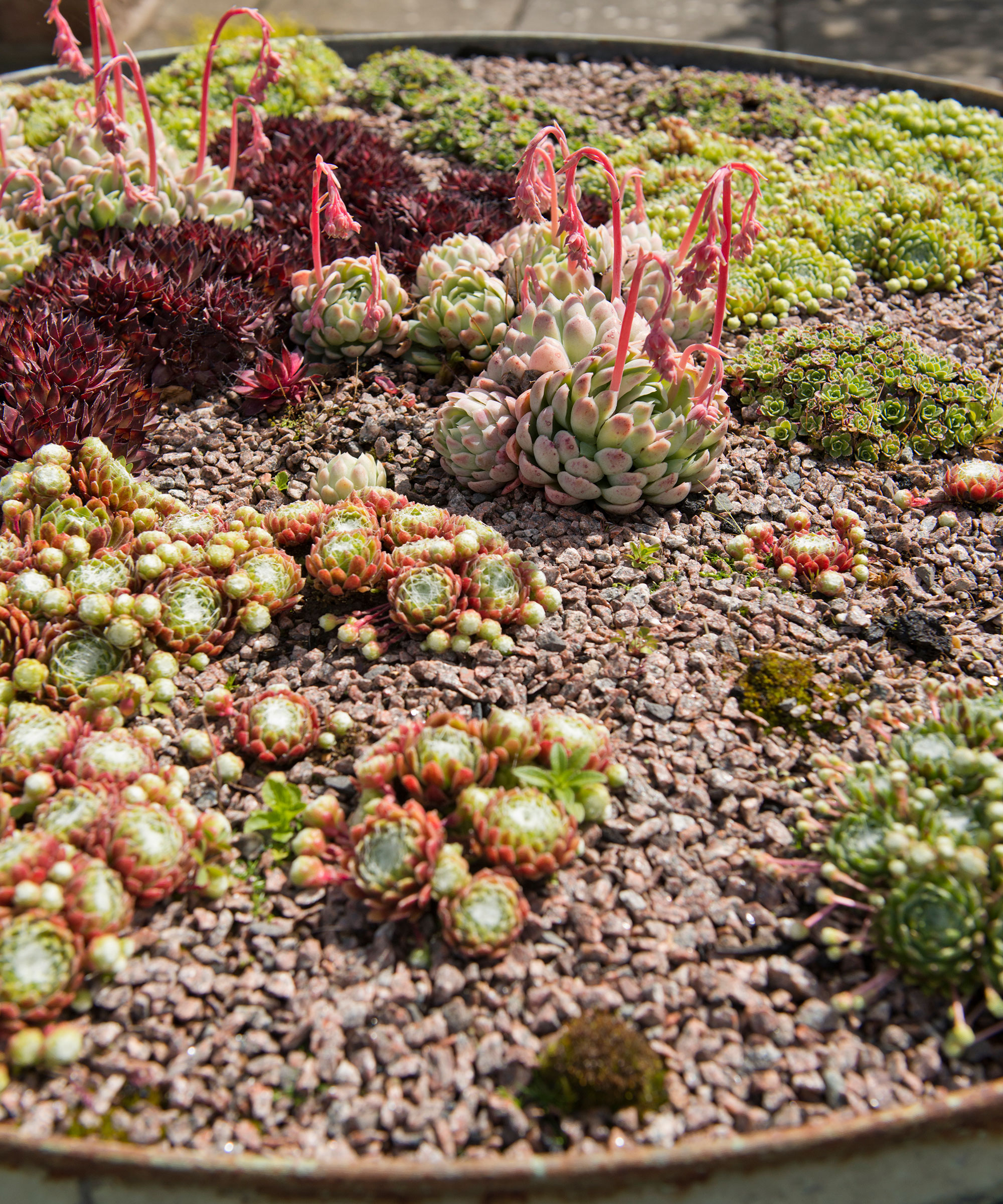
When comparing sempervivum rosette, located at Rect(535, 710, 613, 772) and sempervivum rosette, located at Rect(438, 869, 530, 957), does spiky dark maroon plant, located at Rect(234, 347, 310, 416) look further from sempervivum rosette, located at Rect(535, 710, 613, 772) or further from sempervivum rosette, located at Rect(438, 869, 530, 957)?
sempervivum rosette, located at Rect(438, 869, 530, 957)

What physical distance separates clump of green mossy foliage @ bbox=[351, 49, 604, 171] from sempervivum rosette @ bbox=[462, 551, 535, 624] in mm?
2671

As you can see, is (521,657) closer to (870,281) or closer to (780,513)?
(780,513)

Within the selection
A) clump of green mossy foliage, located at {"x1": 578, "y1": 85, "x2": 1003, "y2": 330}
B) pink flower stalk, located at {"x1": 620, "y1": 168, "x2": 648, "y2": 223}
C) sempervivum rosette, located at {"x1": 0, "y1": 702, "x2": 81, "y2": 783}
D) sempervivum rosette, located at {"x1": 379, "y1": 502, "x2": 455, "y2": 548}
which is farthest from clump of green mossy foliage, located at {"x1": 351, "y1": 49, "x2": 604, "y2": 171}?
sempervivum rosette, located at {"x1": 0, "y1": 702, "x2": 81, "y2": 783}

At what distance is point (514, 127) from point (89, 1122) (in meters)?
4.43

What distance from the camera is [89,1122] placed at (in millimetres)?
1696

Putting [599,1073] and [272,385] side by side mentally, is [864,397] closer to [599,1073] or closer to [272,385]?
[272,385]

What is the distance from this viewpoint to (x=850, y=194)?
4.15m

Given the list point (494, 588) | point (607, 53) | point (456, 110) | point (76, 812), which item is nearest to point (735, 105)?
point (607, 53)

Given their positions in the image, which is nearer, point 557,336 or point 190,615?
point 190,615

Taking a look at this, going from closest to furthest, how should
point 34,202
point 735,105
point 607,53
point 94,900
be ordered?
point 94,900
point 34,202
point 735,105
point 607,53

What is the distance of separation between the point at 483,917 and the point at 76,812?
0.86 meters

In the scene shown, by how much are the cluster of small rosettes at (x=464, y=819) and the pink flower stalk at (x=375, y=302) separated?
1475 millimetres

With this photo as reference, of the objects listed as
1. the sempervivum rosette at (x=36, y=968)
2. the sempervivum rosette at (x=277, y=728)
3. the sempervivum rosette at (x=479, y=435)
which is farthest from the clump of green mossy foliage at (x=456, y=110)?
the sempervivum rosette at (x=36, y=968)

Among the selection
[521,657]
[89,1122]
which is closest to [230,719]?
[521,657]
